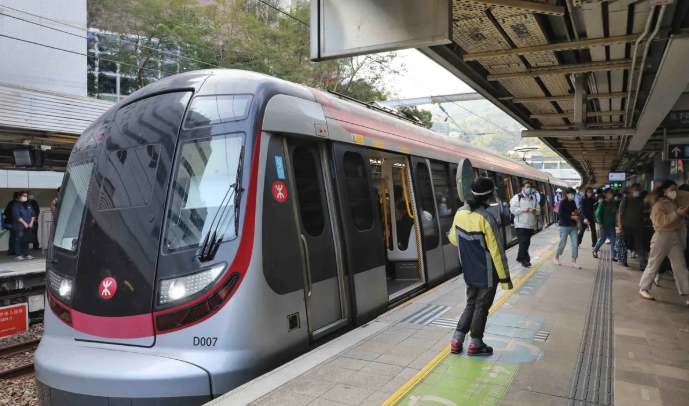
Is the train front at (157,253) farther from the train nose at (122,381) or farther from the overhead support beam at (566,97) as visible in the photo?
the overhead support beam at (566,97)

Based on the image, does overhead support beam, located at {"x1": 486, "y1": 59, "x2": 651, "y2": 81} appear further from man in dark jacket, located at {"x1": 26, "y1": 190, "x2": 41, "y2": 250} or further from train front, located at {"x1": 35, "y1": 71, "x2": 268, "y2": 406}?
man in dark jacket, located at {"x1": 26, "y1": 190, "x2": 41, "y2": 250}

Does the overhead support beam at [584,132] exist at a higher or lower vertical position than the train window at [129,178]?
higher

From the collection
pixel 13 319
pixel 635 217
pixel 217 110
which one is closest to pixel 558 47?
pixel 217 110

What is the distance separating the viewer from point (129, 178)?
4.38m

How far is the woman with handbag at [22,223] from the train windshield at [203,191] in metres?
10.7

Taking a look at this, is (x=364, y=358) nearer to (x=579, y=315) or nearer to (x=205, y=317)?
(x=205, y=317)

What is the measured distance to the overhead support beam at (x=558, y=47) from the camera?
537cm

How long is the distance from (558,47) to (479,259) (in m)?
2.77

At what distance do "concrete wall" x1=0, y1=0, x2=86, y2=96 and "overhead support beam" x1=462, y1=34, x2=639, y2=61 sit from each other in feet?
60.4

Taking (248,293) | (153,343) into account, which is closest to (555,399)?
(248,293)

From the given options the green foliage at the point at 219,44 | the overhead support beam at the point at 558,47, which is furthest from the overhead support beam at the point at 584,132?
the green foliage at the point at 219,44

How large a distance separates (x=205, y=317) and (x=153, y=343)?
18.5 inches

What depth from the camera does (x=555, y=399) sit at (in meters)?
3.70

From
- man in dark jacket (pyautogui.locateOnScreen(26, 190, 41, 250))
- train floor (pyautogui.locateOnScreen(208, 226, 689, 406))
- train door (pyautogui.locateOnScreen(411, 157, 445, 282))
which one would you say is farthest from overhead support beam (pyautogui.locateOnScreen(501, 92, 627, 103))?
man in dark jacket (pyautogui.locateOnScreen(26, 190, 41, 250))
